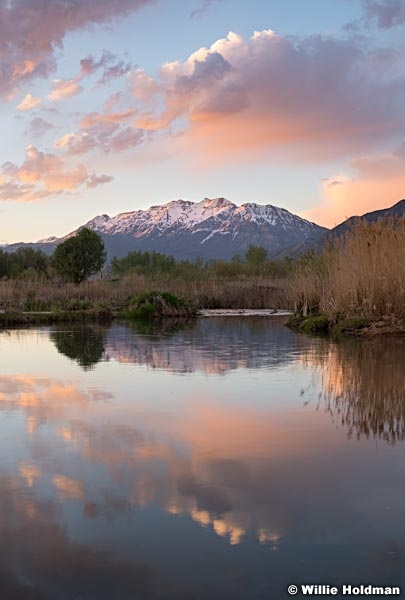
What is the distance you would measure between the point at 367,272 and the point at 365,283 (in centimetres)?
29

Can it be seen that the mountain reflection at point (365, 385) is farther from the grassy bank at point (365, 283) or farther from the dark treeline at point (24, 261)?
the dark treeline at point (24, 261)

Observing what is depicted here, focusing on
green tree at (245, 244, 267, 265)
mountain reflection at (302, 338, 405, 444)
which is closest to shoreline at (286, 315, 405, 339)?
mountain reflection at (302, 338, 405, 444)

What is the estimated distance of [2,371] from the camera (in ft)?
29.2

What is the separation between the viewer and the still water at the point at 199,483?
2.89m

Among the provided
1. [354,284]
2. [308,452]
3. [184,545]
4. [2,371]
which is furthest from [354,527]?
[354,284]

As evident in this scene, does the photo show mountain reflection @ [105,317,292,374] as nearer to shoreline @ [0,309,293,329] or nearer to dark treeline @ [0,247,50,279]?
shoreline @ [0,309,293,329]

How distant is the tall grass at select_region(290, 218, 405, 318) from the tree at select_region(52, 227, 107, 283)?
30353 millimetres

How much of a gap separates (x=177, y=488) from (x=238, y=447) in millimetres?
994

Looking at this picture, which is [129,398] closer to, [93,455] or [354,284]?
[93,455]

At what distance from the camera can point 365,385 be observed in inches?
281

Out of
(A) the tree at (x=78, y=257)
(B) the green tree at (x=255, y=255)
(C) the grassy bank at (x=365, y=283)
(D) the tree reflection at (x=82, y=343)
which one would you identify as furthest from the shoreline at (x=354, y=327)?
(B) the green tree at (x=255, y=255)

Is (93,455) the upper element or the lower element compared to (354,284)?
lower

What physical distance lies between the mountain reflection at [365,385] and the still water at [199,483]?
3 cm

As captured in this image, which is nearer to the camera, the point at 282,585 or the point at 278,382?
the point at 282,585
